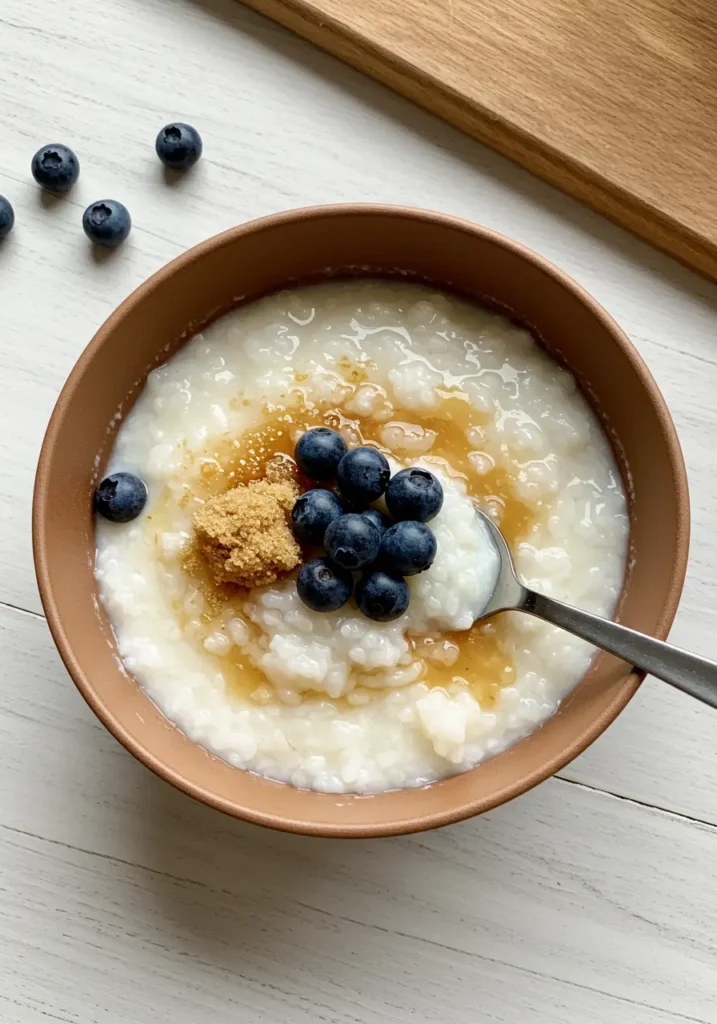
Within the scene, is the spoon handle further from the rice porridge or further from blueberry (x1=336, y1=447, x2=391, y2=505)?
blueberry (x1=336, y1=447, x2=391, y2=505)

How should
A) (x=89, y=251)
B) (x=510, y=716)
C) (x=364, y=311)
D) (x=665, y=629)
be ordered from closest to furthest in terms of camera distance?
(x=665, y=629) < (x=510, y=716) < (x=364, y=311) < (x=89, y=251)

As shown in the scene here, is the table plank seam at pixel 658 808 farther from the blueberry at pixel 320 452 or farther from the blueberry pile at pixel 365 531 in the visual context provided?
the blueberry at pixel 320 452

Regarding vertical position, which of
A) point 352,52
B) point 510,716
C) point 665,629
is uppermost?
point 352,52

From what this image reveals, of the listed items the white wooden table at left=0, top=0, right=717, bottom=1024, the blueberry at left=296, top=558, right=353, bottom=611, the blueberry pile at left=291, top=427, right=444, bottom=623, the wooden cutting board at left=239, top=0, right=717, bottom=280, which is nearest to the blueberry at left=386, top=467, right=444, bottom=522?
the blueberry pile at left=291, top=427, right=444, bottom=623

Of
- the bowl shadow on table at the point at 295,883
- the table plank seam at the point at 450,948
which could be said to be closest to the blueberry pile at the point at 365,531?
the bowl shadow on table at the point at 295,883

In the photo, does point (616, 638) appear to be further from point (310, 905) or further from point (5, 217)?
point (5, 217)

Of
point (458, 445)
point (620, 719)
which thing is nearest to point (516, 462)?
point (458, 445)

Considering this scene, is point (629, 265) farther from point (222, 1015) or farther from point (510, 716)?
point (222, 1015)

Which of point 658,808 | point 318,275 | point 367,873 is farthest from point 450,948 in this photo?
point 318,275
